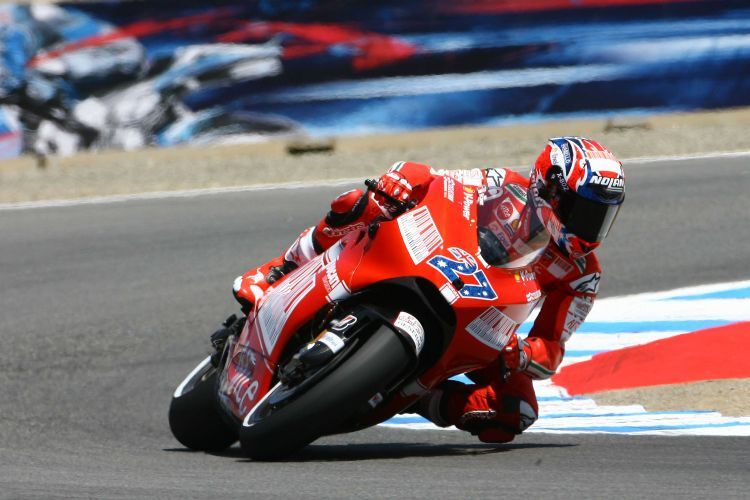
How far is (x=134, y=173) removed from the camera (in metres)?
13.2

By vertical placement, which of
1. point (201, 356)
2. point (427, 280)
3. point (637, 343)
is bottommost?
point (201, 356)

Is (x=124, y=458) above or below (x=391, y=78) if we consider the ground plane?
above

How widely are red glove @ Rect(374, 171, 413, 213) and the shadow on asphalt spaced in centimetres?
96

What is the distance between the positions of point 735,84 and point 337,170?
4.47 metres

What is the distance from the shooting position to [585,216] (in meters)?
4.89

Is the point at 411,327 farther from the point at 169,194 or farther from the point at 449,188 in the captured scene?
the point at 169,194

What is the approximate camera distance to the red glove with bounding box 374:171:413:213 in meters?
5.07

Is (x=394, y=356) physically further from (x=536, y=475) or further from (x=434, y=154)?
(x=434, y=154)

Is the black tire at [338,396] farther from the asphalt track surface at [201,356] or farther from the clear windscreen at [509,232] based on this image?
the clear windscreen at [509,232]

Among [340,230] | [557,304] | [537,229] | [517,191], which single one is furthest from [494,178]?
[340,230]

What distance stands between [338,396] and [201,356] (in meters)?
3.28

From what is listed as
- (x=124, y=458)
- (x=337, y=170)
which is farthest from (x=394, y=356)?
(x=337, y=170)

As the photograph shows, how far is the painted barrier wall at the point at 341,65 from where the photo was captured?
13.3 m

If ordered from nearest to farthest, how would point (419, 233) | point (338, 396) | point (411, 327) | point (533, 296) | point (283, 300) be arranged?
point (338, 396) → point (411, 327) → point (419, 233) → point (533, 296) → point (283, 300)
